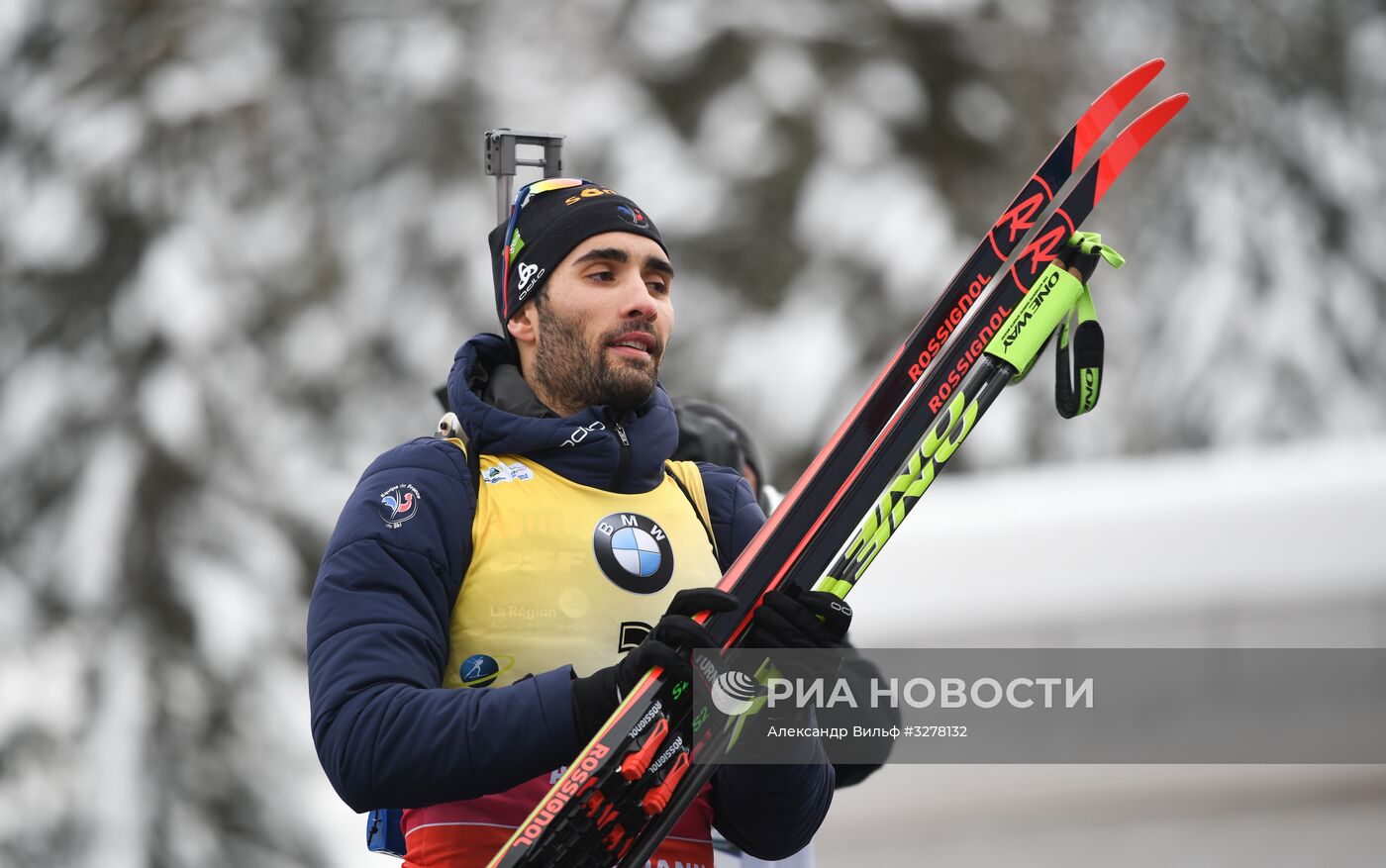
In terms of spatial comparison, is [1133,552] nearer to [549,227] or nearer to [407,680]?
[549,227]

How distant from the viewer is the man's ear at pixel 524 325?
2.30 m

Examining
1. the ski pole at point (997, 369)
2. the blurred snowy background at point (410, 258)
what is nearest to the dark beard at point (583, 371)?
the ski pole at point (997, 369)

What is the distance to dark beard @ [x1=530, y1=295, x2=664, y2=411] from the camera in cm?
220

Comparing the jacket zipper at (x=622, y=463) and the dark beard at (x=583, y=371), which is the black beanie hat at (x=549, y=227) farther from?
the jacket zipper at (x=622, y=463)

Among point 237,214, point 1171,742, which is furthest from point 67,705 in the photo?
point 1171,742

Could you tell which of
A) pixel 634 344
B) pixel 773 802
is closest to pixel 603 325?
pixel 634 344

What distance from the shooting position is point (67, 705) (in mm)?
7172

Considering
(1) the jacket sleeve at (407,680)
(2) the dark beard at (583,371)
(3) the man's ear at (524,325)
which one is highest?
(3) the man's ear at (524,325)

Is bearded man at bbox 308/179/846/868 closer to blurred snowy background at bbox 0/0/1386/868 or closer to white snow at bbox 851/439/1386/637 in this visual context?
white snow at bbox 851/439/1386/637

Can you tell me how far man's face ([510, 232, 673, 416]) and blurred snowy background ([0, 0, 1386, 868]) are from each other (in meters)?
4.68

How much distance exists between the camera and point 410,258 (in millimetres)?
7566

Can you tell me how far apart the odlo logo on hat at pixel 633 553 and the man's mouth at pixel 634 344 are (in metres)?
0.23

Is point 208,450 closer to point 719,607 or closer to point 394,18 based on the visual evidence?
point 394,18

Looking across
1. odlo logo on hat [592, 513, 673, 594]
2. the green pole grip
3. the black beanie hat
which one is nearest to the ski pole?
the green pole grip
